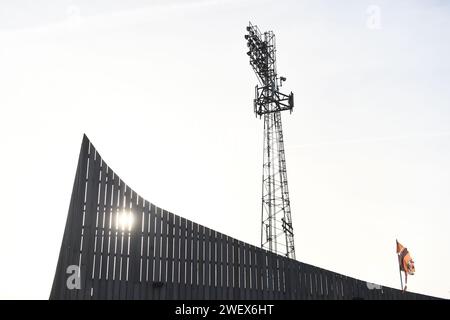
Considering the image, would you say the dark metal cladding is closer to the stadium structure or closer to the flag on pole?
the stadium structure

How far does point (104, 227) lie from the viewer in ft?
76.7

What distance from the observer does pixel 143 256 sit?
24.0m

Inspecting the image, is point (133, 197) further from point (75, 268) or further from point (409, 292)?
point (409, 292)

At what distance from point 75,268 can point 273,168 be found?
17274 millimetres

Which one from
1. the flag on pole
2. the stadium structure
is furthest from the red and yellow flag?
the stadium structure

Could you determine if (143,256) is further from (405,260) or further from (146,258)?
(405,260)

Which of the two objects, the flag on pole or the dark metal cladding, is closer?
the dark metal cladding

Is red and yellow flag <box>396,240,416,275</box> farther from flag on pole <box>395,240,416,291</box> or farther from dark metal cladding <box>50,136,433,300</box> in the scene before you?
dark metal cladding <box>50,136,433,300</box>

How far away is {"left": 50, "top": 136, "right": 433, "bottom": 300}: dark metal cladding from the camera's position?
22500 millimetres

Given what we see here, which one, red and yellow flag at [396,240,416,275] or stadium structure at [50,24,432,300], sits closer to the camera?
stadium structure at [50,24,432,300]

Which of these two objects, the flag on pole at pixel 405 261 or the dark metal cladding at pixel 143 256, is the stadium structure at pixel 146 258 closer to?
the dark metal cladding at pixel 143 256

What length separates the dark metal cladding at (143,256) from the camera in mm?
22500

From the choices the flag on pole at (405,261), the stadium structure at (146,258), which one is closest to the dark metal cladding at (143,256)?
the stadium structure at (146,258)

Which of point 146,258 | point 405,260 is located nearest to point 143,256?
point 146,258
